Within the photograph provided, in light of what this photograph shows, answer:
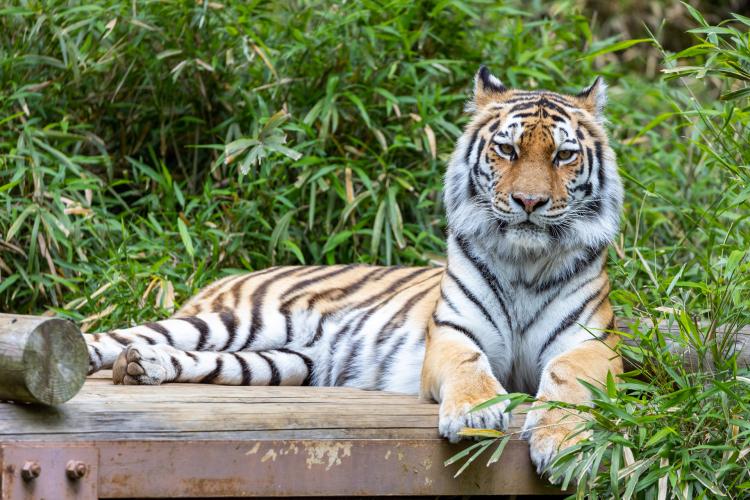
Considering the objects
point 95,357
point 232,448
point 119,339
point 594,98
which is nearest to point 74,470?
point 232,448

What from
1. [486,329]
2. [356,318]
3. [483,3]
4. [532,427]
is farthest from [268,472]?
[483,3]

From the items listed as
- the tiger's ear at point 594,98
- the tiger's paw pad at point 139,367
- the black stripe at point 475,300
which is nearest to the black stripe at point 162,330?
the tiger's paw pad at point 139,367

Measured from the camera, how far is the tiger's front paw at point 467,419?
2.75 m

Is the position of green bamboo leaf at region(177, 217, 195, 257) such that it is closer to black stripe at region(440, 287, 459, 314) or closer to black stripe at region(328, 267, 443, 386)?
black stripe at region(328, 267, 443, 386)

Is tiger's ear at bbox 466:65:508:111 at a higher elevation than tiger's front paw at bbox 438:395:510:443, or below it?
higher

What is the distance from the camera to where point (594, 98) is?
12.0ft

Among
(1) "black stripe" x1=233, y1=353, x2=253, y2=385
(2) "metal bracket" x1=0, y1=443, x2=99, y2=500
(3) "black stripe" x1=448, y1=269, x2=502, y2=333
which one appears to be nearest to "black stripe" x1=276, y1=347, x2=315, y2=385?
(1) "black stripe" x1=233, y1=353, x2=253, y2=385

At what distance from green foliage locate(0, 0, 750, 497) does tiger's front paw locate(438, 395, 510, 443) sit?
152cm

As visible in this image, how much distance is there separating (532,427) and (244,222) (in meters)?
2.46

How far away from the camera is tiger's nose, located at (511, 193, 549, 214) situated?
322cm

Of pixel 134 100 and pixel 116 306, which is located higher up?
pixel 134 100

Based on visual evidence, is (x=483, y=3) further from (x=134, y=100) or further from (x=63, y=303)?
(x=63, y=303)

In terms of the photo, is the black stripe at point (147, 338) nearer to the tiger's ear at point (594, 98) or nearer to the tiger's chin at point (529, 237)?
the tiger's chin at point (529, 237)

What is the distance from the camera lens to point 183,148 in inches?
215
